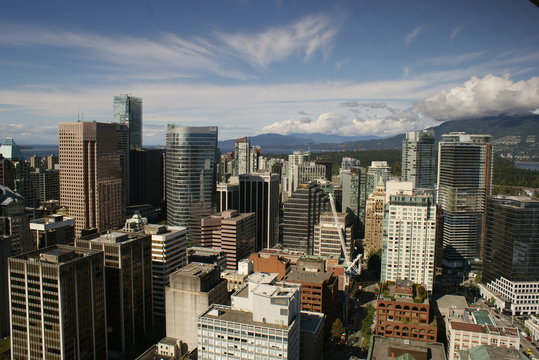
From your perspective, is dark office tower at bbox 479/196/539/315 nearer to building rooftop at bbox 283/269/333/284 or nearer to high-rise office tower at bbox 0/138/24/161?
building rooftop at bbox 283/269/333/284

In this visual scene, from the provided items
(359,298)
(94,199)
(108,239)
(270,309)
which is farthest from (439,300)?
(94,199)

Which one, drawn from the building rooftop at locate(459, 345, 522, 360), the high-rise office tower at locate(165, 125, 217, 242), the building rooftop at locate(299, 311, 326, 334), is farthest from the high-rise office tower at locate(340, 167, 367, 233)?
the building rooftop at locate(459, 345, 522, 360)


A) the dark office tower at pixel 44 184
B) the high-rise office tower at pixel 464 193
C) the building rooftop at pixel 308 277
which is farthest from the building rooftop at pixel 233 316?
the dark office tower at pixel 44 184

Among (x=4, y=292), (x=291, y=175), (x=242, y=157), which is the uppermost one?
(x=242, y=157)

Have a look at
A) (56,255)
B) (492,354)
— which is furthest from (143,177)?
(492,354)

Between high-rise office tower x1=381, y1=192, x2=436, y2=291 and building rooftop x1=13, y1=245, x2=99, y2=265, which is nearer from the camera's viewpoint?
building rooftop x1=13, y1=245, x2=99, y2=265

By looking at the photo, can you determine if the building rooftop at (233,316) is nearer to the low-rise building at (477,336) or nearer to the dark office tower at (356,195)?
the low-rise building at (477,336)

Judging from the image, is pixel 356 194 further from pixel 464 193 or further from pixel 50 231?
pixel 50 231
